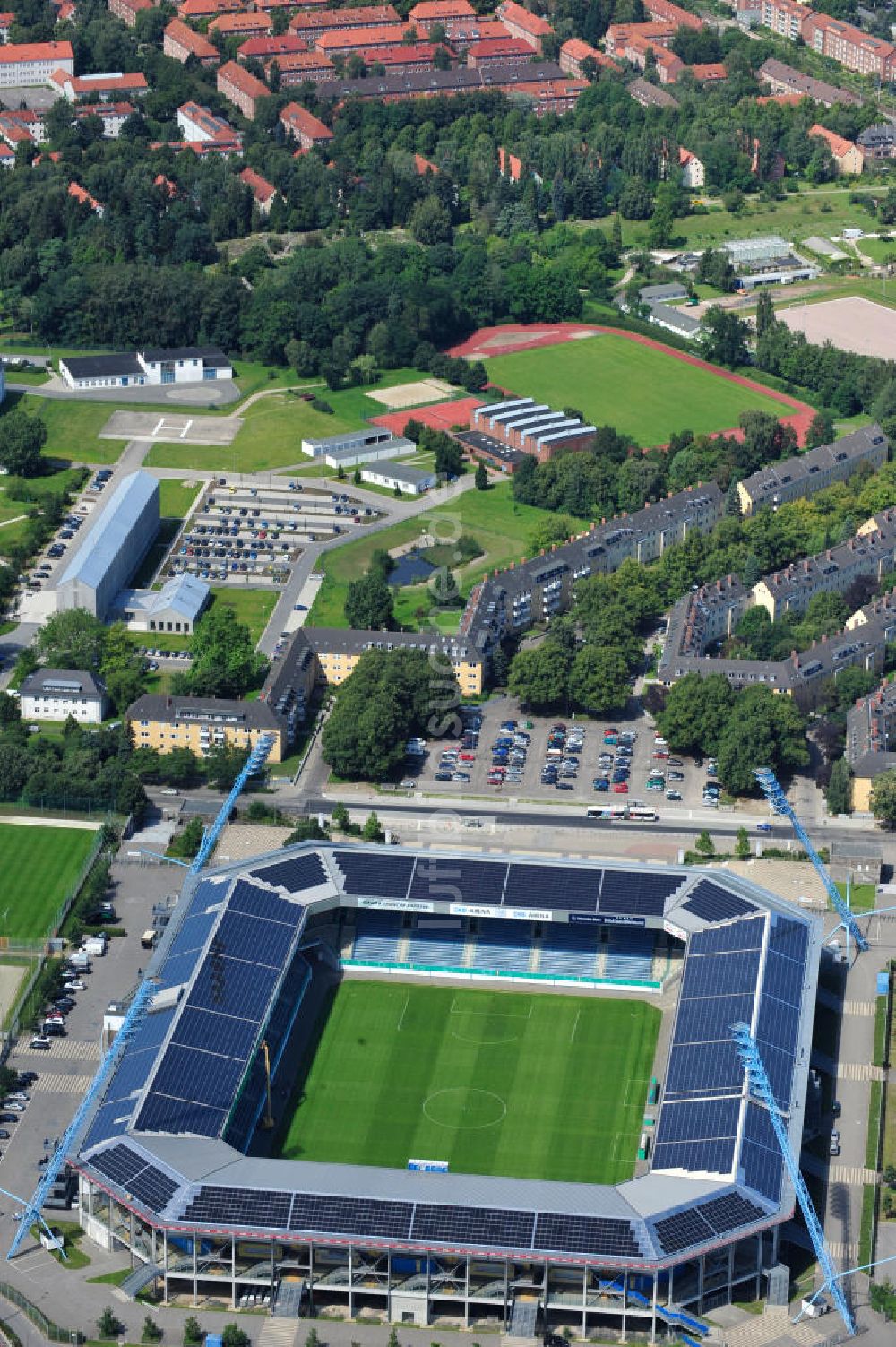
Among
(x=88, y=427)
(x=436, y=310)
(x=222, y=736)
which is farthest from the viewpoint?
(x=436, y=310)

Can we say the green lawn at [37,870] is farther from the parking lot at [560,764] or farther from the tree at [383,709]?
the parking lot at [560,764]

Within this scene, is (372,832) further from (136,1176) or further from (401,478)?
(401,478)

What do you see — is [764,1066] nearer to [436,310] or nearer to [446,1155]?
[446,1155]

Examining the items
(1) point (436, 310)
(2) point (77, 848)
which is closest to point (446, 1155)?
(2) point (77, 848)

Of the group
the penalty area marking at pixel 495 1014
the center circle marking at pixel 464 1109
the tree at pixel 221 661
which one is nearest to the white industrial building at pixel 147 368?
the tree at pixel 221 661

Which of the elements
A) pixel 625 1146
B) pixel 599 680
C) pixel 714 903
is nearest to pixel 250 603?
pixel 599 680

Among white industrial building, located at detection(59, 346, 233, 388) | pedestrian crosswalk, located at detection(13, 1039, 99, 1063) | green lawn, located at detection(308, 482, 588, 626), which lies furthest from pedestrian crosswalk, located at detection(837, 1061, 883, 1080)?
white industrial building, located at detection(59, 346, 233, 388)
